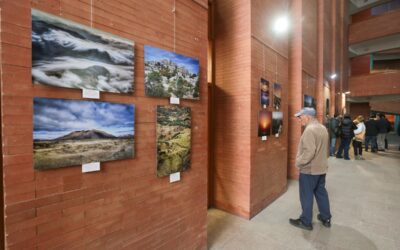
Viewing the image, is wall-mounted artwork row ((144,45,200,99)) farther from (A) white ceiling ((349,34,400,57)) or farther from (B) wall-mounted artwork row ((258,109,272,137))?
(A) white ceiling ((349,34,400,57))

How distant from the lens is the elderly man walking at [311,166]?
134 inches

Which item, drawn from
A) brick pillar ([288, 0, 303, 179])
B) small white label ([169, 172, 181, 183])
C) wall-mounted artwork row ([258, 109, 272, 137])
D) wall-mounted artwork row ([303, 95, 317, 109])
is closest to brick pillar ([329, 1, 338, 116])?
wall-mounted artwork row ([303, 95, 317, 109])

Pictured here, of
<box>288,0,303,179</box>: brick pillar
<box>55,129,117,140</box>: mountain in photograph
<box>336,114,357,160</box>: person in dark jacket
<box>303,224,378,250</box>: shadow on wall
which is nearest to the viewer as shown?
<box>55,129,117,140</box>: mountain in photograph

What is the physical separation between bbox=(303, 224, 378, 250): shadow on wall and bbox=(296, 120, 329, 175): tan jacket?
954mm

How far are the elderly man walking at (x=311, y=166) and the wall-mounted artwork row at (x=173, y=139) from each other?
198cm

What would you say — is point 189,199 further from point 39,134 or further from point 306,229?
point 306,229

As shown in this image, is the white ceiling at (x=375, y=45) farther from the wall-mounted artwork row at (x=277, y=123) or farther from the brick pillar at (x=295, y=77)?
the wall-mounted artwork row at (x=277, y=123)

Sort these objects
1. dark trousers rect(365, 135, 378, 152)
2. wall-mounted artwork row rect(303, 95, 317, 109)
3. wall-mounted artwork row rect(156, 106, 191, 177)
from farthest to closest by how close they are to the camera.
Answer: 1. dark trousers rect(365, 135, 378, 152)
2. wall-mounted artwork row rect(303, 95, 317, 109)
3. wall-mounted artwork row rect(156, 106, 191, 177)

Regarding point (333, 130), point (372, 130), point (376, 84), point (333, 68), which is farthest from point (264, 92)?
point (376, 84)

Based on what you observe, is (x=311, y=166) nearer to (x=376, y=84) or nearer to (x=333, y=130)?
(x=333, y=130)

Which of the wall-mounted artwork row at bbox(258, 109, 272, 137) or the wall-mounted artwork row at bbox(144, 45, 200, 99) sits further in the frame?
the wall-mounted artwork row at bbox(258, 109, 272, 137)

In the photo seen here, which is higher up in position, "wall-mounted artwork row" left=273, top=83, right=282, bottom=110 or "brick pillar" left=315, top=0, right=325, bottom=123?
"brick pillar" left=315, top=0, right=325, bottom=123

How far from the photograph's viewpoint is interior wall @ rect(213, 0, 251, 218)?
3.82 m

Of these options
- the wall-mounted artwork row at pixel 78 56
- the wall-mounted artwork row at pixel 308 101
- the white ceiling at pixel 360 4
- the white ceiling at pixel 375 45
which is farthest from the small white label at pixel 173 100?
the white ceiling at pixel 360 4
